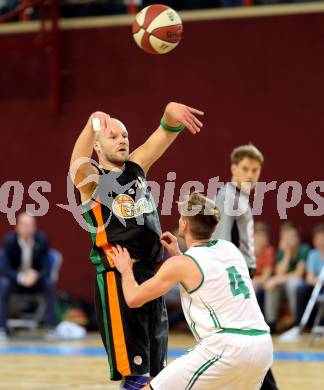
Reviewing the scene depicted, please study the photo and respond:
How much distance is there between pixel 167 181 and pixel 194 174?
43 cm

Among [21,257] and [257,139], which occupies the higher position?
[257,139]

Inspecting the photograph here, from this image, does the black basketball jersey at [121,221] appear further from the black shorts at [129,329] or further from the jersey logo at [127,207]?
the black shorts at [129,329]

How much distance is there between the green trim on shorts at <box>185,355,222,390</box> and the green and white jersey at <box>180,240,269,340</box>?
0.14 meters

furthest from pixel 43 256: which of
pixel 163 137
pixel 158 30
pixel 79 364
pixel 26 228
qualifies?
pixel 163 137

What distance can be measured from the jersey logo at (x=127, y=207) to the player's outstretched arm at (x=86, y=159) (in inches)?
6.7

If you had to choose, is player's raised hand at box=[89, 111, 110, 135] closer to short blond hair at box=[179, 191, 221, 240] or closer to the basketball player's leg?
short blond hair at box=[179, 191, 221, 240]

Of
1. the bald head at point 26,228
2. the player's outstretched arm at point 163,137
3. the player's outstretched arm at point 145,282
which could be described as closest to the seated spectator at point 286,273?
the bald head at point 26,228

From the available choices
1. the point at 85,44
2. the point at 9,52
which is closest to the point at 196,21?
the point at 85,44

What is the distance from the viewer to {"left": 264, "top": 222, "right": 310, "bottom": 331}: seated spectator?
11.9 meters

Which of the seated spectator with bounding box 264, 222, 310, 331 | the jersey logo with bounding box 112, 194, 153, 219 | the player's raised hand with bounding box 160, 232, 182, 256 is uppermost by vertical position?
the jersey logo with bounding box 112, 194, 153, 219

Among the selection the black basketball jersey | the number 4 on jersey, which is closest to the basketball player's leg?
the number 4 on jersey

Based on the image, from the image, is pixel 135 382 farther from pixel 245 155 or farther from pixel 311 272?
pixel 311 272

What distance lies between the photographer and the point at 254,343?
462cm

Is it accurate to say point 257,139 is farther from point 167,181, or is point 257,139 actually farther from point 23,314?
point 23,314
